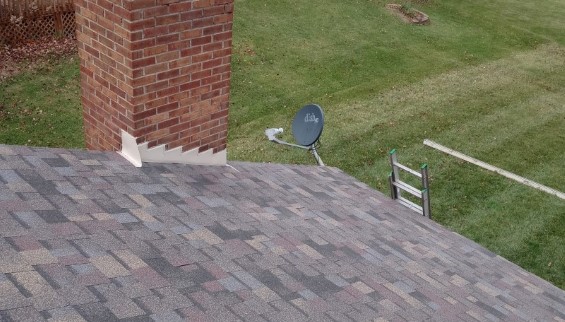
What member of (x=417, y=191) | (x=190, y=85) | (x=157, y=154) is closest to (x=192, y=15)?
(x=190, y=85)

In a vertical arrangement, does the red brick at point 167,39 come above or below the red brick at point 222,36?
above

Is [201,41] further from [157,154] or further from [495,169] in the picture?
[495,169]

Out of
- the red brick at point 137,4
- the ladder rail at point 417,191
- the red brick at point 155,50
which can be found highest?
the red brick at point 137,4

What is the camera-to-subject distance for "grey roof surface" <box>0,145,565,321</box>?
338cm

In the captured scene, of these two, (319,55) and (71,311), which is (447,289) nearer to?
(71,311)

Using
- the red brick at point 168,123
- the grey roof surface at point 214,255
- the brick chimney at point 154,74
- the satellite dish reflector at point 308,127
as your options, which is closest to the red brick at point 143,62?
the brick chimney at point 154,74

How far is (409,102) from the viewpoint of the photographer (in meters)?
17.5

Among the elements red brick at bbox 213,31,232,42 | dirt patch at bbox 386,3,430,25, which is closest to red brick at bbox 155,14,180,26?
red brick at bbox 213,31,232,42

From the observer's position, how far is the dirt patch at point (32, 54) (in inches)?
622

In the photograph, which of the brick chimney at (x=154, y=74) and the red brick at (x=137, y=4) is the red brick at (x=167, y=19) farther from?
the red brick at (x=137, y=4)

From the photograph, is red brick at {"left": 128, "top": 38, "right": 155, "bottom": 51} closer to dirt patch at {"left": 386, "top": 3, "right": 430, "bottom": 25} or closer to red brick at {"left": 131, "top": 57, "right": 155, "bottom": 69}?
red brick at {"left": 131, "top": 57, "right": 155, "bottom": 69}

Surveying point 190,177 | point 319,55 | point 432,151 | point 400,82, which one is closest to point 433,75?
point 400,82

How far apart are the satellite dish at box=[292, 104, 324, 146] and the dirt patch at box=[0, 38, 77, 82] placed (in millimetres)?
9819

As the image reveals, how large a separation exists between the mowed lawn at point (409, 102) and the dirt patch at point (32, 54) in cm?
48
